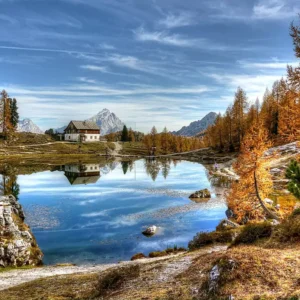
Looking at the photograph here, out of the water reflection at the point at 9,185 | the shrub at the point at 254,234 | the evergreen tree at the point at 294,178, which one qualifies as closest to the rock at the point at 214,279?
the shrub at the point at 254,234

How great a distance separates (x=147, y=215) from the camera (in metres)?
42.9

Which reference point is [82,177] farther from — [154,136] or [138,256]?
[154,136]

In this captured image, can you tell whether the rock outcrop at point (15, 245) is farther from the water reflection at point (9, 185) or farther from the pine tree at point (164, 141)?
the pine tree at point (164, 141)

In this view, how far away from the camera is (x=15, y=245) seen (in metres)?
27.3

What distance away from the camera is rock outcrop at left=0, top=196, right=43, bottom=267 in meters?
26.4

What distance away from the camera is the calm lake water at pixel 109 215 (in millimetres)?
31233

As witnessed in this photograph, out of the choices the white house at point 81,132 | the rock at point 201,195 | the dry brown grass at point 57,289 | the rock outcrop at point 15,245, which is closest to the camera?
the dry brown grass at point 57,289

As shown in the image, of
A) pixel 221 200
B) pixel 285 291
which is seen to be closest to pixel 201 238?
pixel 285 291

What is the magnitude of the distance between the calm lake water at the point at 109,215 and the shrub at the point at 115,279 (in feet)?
45.7

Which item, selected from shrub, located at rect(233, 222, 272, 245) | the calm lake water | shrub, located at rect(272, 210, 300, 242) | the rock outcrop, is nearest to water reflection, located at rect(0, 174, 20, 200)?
the calm lake water

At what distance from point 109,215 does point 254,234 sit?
27.6 m

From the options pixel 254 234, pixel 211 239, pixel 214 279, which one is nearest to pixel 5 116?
pixel 211 239

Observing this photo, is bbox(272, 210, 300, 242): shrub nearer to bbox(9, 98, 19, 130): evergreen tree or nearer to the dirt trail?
the dirt trail

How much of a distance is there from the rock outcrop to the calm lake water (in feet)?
5.10
